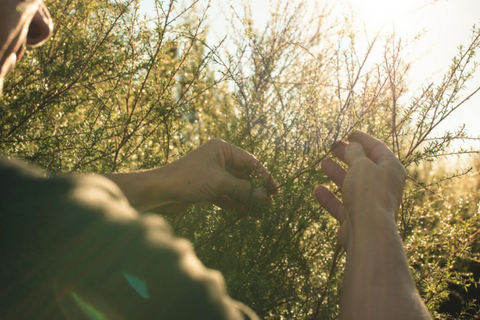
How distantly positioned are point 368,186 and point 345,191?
9 centimetres

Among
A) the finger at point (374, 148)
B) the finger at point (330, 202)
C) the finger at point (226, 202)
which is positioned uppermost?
the finger at point (374, 148)

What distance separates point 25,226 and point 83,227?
0.10 m

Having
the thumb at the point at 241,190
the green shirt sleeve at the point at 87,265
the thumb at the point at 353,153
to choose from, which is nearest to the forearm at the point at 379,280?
the thumb at the point at 353,153

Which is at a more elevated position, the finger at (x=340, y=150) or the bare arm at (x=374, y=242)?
the finger at (x=340, y=150)

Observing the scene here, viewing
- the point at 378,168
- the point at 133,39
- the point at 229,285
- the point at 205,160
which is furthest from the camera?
the point at 133,39

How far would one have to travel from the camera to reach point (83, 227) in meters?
0.76

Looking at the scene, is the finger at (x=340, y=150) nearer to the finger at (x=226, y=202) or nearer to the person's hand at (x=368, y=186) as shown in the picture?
the person's hand at (x=368, y=186)

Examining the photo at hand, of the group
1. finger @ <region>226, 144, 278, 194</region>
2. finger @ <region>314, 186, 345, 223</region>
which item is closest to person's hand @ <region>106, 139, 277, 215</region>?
finger @ <region>226, 144, 278, 194</region>

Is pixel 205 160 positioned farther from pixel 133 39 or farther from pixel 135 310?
pixel 135 310

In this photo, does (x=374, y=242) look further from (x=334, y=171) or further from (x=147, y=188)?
(x=147, y=188)

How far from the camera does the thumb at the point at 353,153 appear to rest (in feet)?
4.86

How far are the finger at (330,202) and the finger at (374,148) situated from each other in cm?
23

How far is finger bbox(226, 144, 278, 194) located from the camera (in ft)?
5.86

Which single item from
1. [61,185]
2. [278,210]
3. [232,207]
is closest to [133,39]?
[232,207]
